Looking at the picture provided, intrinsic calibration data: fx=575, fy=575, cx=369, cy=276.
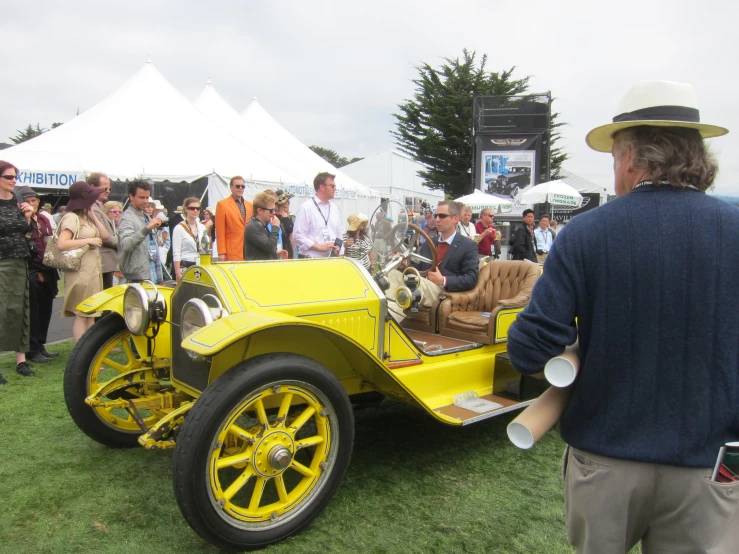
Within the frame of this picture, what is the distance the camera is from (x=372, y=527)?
2.71 meters

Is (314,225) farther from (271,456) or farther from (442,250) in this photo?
(271,456)

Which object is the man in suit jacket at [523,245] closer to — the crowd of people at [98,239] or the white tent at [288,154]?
the crowd of people at [98,239]

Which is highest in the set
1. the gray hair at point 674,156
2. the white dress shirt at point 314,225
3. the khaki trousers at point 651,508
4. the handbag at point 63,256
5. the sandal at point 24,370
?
the gray hair at point 674,156

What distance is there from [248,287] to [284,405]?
0.68 m

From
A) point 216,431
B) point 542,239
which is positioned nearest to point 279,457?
point 216,431

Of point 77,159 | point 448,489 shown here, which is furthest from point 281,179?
point 448,489

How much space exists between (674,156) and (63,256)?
4918mm

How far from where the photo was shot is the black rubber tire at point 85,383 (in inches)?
129

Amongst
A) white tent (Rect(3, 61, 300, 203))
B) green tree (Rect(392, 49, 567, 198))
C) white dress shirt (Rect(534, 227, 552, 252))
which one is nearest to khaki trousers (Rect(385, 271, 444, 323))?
white dress shirt (Rect(534, 227, 552, 252))

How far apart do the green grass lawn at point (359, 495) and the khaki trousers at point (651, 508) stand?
4.23 feet

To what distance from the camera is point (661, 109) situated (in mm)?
1377

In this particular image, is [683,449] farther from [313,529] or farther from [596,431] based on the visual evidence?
[313,529]

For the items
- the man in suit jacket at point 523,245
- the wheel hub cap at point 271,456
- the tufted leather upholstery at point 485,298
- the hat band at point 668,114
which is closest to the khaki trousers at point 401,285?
the tufted leather upholstery at point 485,298

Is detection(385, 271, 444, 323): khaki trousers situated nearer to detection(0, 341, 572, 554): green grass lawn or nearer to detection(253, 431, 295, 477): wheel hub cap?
detection(0, 341, 572, 554): green grass lawn
